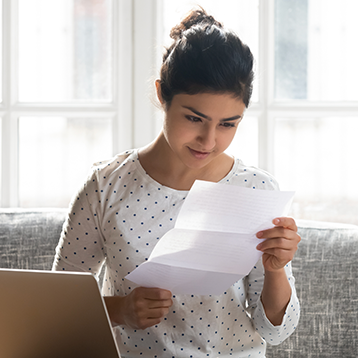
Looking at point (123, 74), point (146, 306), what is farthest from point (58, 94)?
point (146, 306)

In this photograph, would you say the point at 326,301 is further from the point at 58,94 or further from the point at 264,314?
the point at 58,94

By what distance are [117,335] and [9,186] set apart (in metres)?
1.04

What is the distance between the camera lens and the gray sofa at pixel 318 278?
1307mm

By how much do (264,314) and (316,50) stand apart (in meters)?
1.22

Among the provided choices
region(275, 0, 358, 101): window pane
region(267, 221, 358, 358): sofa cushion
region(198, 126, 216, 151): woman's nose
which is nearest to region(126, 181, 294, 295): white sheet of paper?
region(198, 126, 216, 151): woman's nose

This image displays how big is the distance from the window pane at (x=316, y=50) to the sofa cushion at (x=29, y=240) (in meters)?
1.07

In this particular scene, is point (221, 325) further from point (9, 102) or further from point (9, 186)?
point (9, 102)

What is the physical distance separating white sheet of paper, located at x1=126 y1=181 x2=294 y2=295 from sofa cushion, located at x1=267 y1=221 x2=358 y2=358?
0.55 meters

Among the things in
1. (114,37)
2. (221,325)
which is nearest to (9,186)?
(114,37)

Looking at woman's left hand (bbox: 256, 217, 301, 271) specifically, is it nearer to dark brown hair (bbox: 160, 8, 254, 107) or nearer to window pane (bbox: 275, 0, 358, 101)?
dark brown hair (bbox: 160, 8, 254, 107)

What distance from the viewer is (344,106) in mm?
1815

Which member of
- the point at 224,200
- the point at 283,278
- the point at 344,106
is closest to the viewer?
the point at 224,200

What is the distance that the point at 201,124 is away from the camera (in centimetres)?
95

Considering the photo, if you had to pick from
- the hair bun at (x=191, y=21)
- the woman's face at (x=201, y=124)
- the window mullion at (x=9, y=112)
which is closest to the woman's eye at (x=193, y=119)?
the woman's face at (x=201, y=124)
